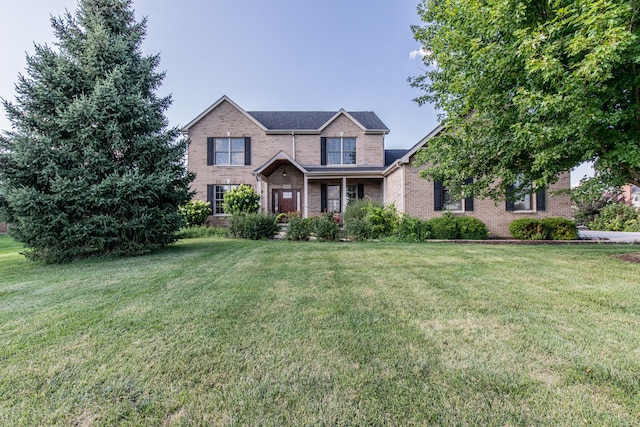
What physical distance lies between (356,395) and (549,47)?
19.2 feet

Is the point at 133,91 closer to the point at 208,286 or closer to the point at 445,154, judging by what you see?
the point at 208,286

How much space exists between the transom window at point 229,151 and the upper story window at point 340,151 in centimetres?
488

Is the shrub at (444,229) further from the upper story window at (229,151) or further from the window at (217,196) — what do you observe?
the window at (217,196)

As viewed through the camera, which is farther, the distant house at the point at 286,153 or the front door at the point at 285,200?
the front door at the point at 285,200

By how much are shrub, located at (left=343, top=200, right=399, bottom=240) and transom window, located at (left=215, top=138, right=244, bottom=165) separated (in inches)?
323

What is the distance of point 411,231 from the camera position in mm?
9734

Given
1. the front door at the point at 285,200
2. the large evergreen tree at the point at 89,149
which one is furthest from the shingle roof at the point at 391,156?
the large evergreen tree at the point at 89,149

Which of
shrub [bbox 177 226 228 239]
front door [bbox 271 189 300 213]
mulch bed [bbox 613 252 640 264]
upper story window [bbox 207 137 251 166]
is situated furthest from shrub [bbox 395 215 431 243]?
upper story window [bbox 207 137 251 166]

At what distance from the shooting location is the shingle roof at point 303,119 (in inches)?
620

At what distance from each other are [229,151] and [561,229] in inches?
632

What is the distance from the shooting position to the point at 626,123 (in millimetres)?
5199

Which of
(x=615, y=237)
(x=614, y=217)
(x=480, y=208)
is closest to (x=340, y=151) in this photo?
(x=480, y=208)

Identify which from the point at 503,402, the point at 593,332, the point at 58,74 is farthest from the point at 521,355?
the point at 58,74

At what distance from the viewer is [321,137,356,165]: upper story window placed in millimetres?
15477
